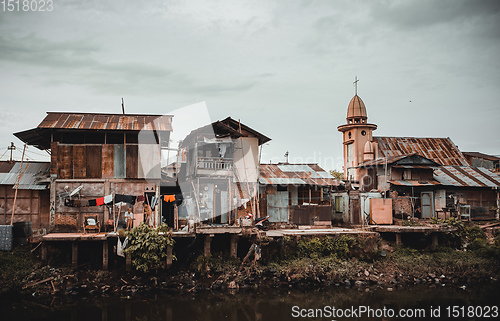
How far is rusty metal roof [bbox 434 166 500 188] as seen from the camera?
24625 mm

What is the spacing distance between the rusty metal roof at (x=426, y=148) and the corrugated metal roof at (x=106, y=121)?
19.1 m

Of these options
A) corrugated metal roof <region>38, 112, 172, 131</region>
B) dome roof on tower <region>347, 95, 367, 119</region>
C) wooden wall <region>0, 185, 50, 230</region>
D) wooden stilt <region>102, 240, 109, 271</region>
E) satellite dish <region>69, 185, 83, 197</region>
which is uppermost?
dome roof on tower <region>347, 95, 367, 119</region>

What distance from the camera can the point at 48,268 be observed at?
637 inches

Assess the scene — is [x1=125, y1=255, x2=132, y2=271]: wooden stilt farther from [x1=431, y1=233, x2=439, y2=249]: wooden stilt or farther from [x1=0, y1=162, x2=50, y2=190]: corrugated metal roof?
[x1=431, y1=233, x2=439, y2=249]: wooden stilt

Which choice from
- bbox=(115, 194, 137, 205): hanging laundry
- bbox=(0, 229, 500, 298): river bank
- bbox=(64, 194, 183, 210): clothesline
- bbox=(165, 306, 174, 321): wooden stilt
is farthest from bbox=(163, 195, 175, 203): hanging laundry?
bbox=(165, 306, 174, 321): wooden stilt

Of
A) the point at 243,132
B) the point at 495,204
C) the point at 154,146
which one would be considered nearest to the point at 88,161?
the point at 154,146

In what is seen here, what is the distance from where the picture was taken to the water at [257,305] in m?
13.9

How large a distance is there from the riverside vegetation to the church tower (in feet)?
47.6

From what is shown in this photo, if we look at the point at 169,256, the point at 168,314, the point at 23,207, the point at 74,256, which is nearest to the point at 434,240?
the point at 169,256

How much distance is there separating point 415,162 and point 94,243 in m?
19.5

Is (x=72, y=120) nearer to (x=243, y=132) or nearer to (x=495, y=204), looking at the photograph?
(x=243, y=132)

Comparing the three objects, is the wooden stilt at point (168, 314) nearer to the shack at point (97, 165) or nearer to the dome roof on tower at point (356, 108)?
the shack at point (97, 165)

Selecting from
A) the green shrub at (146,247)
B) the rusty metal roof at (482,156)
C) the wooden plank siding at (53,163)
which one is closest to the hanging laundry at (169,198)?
the green shrub at (146,247)

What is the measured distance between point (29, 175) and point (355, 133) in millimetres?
25338
